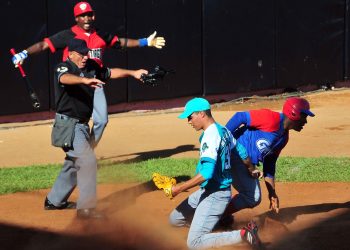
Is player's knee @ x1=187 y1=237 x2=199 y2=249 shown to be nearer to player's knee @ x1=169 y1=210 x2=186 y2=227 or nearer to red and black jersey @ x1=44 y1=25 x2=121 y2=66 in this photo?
player's knee @ x1=169 y1=210 x2=186 y2=227

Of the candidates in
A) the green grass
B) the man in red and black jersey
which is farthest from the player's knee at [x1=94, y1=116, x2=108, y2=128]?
the green grass

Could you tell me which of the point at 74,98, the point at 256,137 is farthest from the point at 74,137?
the point at 256,137

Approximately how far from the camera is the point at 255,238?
595cm

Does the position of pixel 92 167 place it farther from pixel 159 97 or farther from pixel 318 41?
pixel 318 41

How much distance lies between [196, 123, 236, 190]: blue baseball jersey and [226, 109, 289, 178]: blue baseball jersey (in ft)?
1.29

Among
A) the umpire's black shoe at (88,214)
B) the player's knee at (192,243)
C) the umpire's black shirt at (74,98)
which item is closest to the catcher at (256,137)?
the player's knee at (192,243)

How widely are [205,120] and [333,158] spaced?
15.1 ft

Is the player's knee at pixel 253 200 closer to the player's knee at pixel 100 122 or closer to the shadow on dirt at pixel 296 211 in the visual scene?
the shadow on dirt at pixel 296 211

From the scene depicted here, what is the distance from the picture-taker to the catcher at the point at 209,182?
582cm

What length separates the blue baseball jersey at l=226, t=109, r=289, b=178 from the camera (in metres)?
6.62

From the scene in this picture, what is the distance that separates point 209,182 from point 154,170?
3.31 metres

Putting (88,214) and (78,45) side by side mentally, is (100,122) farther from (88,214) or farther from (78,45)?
(88,214)

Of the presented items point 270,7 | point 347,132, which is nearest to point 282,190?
point 347,132

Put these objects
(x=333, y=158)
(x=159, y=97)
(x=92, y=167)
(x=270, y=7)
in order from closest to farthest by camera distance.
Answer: (x=92, y=167) < (x=333, y=158) < (x=159, y=97) < (x=270, y=7)
